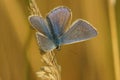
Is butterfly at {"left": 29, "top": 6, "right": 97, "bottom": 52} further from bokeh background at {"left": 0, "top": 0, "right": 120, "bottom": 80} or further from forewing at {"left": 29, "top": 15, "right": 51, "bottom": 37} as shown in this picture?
bokeh background at {"left": 0, "top": 0, "right": 120, "bottom": 80}

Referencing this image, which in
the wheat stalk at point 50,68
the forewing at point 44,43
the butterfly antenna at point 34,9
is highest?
the butterfly antenna at point 34,9

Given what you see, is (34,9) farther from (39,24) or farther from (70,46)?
(70,46)

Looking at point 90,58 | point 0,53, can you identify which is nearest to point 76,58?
point 90,58

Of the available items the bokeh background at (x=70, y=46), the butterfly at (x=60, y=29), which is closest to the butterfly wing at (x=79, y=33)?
the butterfly at (x=60, y=29)

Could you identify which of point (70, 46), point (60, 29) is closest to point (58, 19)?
point (60, 29)

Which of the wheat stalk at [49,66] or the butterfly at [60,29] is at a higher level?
the butterfly at [60,29]

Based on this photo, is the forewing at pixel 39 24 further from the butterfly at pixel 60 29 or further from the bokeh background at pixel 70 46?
the bokeh background at pixel 70 46

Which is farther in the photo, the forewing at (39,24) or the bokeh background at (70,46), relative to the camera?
the bokeh background at (70,46)
